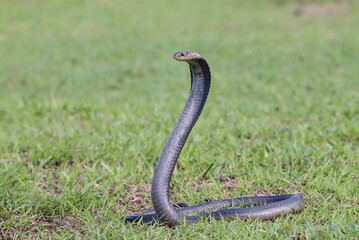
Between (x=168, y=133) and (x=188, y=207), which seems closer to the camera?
(x=188, y=207)

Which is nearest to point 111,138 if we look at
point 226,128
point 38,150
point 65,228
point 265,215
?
point 38,150

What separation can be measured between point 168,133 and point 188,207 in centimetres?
193

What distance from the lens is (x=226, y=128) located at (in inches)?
208

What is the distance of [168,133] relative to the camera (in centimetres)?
516

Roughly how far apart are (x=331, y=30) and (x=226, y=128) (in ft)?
33.7

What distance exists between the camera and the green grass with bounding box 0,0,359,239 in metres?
3.24

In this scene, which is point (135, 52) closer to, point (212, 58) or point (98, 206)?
point (212, 58)

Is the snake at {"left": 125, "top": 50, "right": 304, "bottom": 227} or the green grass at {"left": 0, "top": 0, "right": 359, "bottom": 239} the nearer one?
the snake at {"left": 125, "top": 50, "right": 304, "bottom": 227}

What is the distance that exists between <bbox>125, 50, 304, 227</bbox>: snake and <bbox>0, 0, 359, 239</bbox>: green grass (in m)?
0.08

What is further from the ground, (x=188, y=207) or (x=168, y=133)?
(x=188, y=207)

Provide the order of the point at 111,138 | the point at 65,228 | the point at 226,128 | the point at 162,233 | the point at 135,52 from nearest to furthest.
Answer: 1. the point at 162,233
2. the point at 65,228
3. the point at 111,138
4. the point at 226,128
5. the point at 135,52

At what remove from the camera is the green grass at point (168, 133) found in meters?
3.24

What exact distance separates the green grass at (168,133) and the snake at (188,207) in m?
0.08

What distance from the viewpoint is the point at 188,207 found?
329cm
